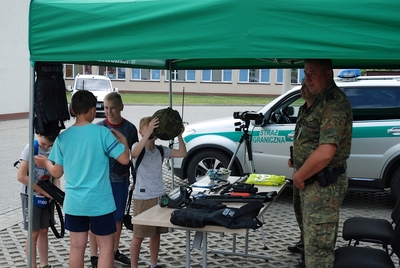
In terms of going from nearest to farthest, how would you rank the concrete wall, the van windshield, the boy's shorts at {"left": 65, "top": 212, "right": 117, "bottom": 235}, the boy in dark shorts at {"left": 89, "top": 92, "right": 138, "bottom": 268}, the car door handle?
the boy's shorts at {"left": 65, "top": 212, "right": 117, "bottom": 235}
the boy in dark shorts at {"left": 89, "top": 92, "right": 138, "bottom": 268}
the car door handle
the concrete wall
the van windshield

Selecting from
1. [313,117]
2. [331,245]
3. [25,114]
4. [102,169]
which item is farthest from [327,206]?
[25,114]

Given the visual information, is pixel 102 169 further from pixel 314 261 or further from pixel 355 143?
pixel 355 143

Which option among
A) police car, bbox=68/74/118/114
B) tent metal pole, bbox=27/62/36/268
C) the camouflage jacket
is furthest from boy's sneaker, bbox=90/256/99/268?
police car, bbox=68/74/118/114

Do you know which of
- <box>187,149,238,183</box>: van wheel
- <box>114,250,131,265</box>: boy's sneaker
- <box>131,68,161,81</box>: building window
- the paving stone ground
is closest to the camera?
<box>114,250,131,265</box>: boy's sneaker

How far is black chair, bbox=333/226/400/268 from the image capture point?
3.71m

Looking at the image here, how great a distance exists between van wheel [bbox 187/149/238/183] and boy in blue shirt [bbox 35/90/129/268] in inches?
168

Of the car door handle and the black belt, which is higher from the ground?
the car door handle

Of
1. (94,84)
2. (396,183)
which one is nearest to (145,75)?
(94,84)

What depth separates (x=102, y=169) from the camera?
3.87 m

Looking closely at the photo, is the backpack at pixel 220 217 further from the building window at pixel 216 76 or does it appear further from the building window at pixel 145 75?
the building window at pixel 145 75

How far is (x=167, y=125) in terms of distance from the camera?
4367mm

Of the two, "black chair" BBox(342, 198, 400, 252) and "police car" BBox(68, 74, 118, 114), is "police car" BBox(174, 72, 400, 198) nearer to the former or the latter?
"black chair" BBox(342, 198, 400, 252)

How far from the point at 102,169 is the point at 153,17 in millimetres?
1194

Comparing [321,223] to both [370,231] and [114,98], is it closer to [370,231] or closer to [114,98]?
[370,231]
